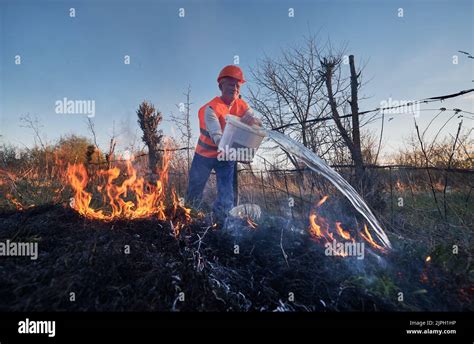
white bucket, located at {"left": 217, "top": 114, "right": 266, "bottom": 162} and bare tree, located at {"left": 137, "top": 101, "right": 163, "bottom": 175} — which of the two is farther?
bare tree, located at {"left": 137, "top": 101, "right": 163, "bottom": 175}

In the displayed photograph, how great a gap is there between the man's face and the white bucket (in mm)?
1069

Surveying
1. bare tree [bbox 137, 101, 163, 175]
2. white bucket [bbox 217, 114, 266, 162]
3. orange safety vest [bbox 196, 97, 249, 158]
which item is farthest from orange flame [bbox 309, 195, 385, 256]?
bare tree [bbox 137, 101, 163, 175]

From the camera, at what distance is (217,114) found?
5047 mm

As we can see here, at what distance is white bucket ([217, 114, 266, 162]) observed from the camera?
4312 millimetres

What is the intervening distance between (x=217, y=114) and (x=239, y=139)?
0.97 m

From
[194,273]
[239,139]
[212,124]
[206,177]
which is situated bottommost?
[194,273]

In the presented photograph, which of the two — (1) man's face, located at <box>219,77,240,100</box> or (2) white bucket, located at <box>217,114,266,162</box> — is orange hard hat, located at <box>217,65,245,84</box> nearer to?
(1) man's face, located at <box>219,77,240,100</box>

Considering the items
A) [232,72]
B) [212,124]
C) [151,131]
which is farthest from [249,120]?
[151,131]

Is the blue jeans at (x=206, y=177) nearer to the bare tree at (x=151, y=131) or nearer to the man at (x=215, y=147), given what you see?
the man at (x=215, y=147)

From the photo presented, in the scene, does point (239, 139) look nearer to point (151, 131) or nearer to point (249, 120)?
point (249, 120)

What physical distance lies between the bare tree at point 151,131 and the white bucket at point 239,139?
457cm

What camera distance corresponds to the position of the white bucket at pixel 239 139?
431 cm

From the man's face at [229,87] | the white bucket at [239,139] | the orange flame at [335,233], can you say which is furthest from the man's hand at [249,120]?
the orange flame at [335,233]

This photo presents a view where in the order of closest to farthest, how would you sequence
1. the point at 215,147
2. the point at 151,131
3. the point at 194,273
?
the point at 194,273, the point at 215,147, the point at 151,131
